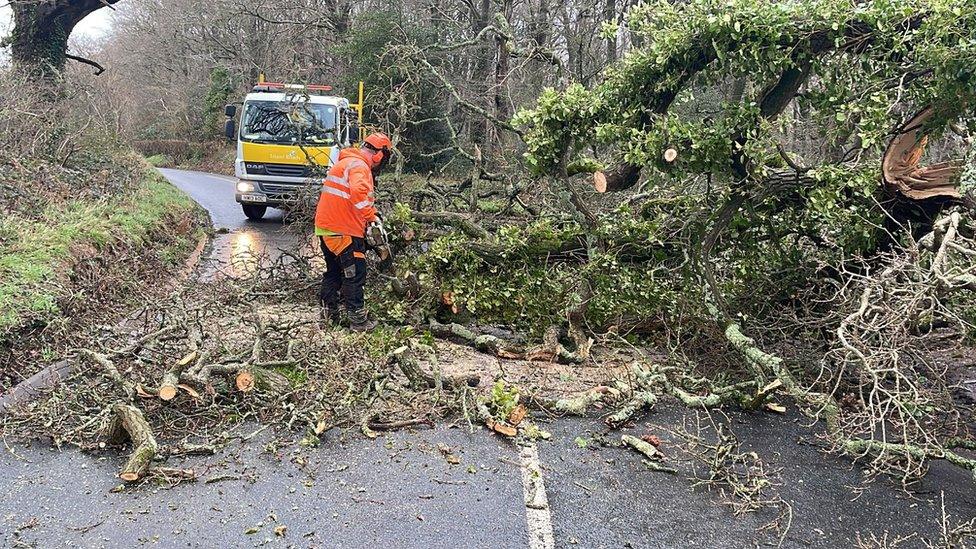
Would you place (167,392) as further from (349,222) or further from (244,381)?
(349,222)

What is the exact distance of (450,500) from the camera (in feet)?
12.5

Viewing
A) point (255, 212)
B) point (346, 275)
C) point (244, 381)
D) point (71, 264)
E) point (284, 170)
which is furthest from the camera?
point (255, 212)

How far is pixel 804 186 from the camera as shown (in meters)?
5.47

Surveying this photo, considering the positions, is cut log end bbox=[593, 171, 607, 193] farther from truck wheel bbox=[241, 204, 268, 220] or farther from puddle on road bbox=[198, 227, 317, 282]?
truck wheel bbox=[241, 204, 268, 220]

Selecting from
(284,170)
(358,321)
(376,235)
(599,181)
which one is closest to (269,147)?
(284,170)

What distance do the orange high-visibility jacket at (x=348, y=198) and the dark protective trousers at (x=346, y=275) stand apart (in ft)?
0.48

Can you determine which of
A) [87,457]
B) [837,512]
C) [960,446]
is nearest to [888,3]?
[960,446]

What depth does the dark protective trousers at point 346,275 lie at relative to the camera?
6.43 meters

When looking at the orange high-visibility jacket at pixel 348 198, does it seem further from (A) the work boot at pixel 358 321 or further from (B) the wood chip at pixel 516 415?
(B) the wood chip at pixel 516 415

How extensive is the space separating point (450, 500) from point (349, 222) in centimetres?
322

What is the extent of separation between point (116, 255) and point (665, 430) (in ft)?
21.9

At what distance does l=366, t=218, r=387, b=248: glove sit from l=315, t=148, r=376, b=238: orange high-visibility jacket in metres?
0.38

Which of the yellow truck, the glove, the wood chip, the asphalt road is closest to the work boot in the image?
the glove

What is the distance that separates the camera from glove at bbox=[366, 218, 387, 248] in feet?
22.3
